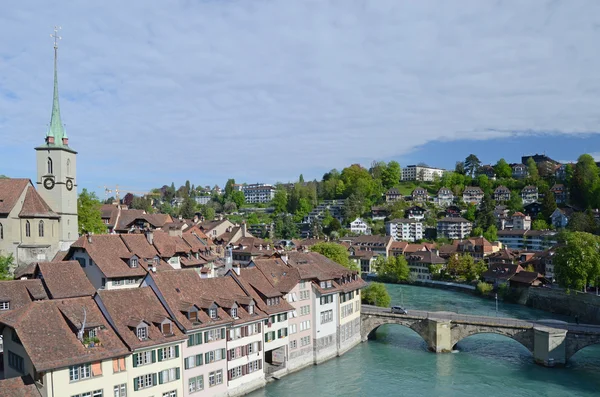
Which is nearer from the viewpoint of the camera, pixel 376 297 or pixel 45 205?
pixel 45 205

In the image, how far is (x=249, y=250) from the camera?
80.3 m

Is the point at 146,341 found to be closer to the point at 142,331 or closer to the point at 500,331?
the point at 142,331

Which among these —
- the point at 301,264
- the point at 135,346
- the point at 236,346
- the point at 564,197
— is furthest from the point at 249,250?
the point at 564,197

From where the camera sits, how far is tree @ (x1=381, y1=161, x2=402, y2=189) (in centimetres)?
18088

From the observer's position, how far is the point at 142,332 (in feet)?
93.7

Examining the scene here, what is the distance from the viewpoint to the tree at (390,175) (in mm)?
Answer: 180875

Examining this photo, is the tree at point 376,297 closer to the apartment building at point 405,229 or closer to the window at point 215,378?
the window at point 215,378

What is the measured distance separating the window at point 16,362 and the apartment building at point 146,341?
15.0 ft

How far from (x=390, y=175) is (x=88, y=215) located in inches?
5122

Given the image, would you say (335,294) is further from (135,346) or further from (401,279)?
(401,279)

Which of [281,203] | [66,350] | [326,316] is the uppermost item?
[281,203]

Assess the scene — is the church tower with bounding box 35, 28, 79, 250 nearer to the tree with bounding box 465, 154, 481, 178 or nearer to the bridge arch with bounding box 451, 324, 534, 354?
the bridge arch with bounding box 451, 324, 534, 354

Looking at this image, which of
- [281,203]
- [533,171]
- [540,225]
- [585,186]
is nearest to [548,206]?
[540,225]

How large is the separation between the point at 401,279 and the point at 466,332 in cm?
4647
